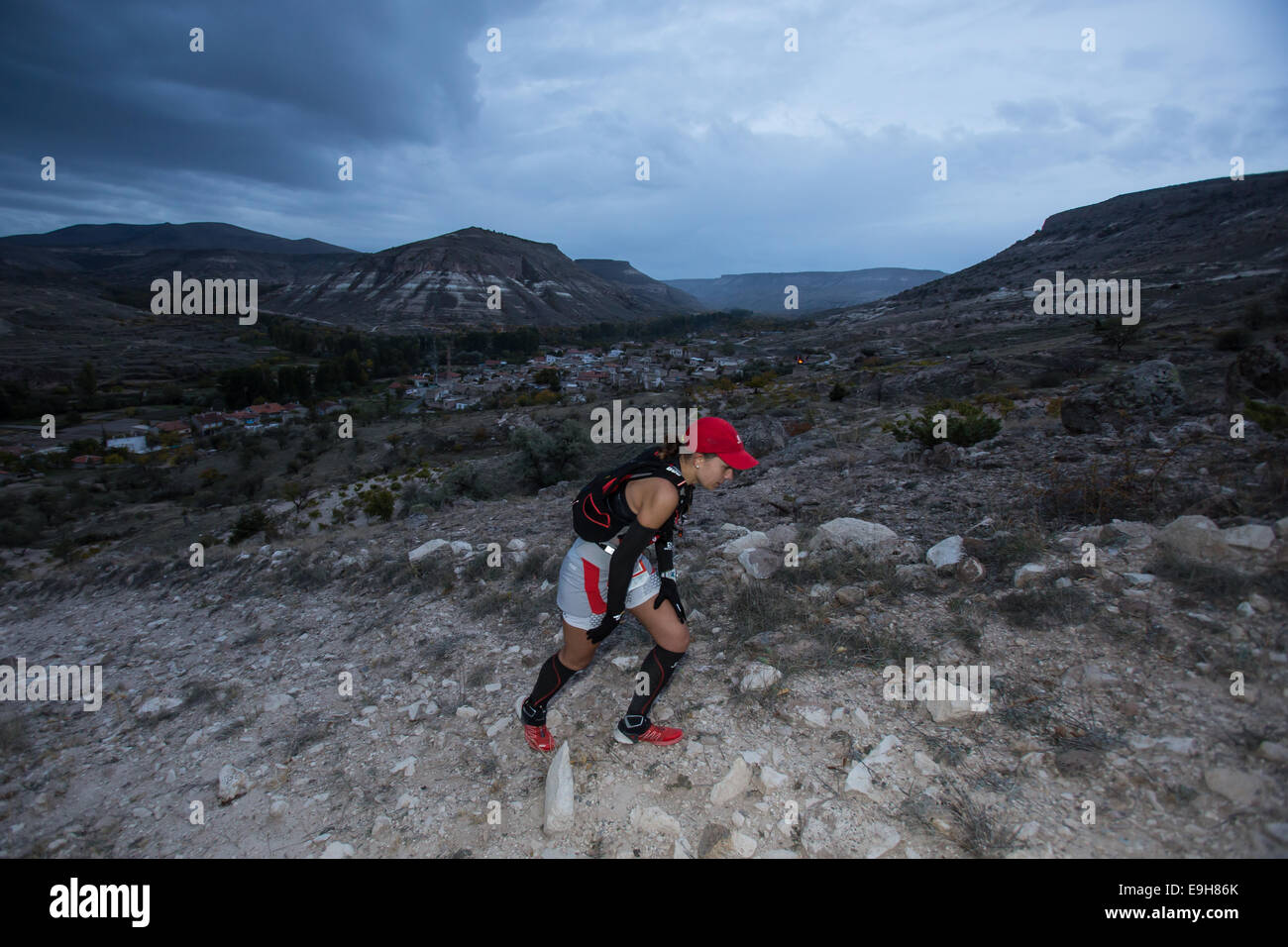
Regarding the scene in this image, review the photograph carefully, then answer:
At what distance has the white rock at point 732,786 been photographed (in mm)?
2611

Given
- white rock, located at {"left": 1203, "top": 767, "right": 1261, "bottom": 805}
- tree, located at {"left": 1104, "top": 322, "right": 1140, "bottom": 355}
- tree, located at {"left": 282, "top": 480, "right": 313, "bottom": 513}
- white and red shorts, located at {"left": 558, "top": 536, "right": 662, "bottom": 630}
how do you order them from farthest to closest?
1. tree, located at {"left": 1104, "top": 322, "right": 1140, "bottom": 355}
2. tree, located at {"left": 282, "top": 480, "right": 313, "bottom": 513}
3. white and red shorts, located at {"left": 558, "top": 536, "right": 662, "bottom": 630}
4. white rock, located at {"left": 1203, "top": 767, "right": 1261, "bottom": 805}

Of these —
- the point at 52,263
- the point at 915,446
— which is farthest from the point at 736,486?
the point at 52,263

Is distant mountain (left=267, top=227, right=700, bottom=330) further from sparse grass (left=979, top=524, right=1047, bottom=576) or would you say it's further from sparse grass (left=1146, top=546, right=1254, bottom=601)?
sparse grass (left=1146, top=546, right=1254, bottom=601)

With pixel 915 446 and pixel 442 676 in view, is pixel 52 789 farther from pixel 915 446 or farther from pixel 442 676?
pixel 915 446

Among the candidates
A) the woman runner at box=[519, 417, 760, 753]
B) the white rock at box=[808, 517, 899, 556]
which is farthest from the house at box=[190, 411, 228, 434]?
the woman runner at box=[519, 417, 760, 753]

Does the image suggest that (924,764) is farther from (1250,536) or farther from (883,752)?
(1250,536)

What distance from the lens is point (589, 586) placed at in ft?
9.02

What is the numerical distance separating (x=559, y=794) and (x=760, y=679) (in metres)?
1.32

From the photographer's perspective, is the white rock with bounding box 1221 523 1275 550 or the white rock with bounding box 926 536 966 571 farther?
the white rock with bounding box 926 536 966 571

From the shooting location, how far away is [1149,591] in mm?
3342

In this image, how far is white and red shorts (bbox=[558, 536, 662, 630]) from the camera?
8.93 ft

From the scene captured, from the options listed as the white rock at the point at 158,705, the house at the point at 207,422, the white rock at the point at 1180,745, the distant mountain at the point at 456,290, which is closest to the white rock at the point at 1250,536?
the white rock at the point at 1180,745

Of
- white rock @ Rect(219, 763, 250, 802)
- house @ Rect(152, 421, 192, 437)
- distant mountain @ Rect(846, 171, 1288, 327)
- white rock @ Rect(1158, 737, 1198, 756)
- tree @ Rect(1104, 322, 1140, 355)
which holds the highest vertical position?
distant mountain @ Rect(846, 171, 1288, 327)

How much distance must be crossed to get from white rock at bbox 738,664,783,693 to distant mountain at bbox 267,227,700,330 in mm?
105576
